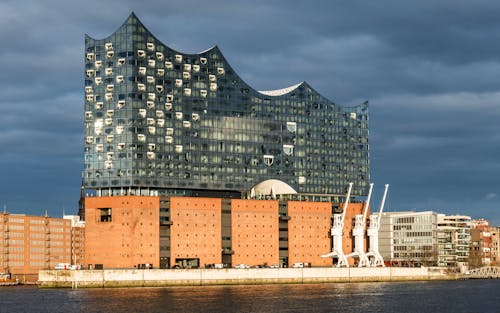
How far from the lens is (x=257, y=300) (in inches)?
5187

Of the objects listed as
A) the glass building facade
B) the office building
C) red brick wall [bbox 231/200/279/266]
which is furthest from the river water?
the glass building facade

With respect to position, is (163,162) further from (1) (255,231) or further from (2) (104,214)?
(1) (255,231)

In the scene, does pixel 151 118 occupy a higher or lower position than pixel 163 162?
higher

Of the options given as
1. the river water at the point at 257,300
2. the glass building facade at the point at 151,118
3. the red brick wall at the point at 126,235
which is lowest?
the river water at the point at 257,300

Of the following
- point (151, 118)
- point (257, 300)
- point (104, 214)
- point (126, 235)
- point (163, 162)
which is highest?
point (151, 118)

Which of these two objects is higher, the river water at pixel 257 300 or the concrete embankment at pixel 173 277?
the concrete embankment at pixel 173 277

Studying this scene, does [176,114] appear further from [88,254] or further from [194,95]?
[88,254]

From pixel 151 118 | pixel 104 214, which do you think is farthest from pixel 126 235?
pixel 151 118

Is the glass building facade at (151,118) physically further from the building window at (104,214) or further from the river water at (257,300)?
the river water at (257,300)

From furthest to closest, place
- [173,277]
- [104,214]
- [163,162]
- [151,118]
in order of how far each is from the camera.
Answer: [163,162], [151,118], [104,214], [173,277]

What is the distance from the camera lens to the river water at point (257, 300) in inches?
4670

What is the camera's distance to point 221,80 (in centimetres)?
19538

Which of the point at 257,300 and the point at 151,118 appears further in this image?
the point at 151,118

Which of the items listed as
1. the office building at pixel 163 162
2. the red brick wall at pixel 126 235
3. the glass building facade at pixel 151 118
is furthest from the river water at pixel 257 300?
the glass building facade at pixel 151 118
